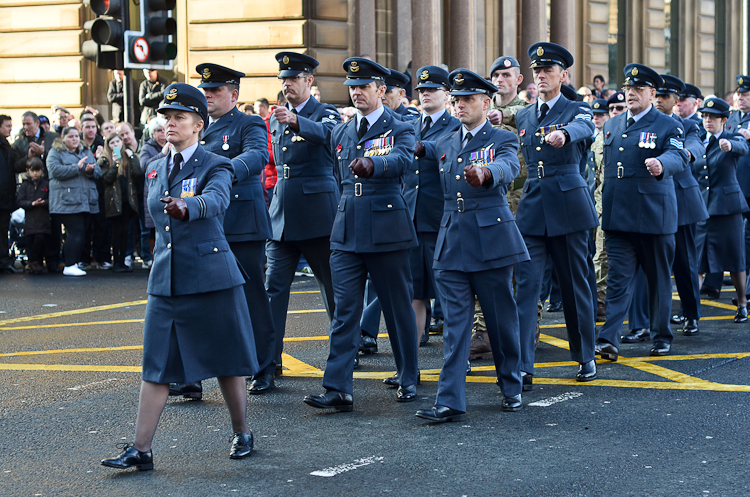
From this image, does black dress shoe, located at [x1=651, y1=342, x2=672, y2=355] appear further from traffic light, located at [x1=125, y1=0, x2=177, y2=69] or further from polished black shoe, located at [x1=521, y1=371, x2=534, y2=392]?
traffic light, located at [x1=125, y1=0, x2=177, y2=69]

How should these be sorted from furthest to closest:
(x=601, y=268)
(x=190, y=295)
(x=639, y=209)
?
(x=601, y=268), (x=639, y=209), (x=190, y=295)

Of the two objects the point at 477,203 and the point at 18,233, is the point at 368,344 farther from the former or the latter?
the point at 18,233

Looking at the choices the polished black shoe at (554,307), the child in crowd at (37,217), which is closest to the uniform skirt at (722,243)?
the polished black shoe at (554,307)

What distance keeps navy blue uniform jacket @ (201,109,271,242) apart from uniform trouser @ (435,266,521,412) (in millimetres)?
1234

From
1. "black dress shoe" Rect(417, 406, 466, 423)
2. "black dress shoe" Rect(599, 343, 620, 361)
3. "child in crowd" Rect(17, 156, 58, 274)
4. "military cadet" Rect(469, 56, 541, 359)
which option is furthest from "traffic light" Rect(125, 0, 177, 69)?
"black dress shoe" Rect(417, 406, 466, 423)

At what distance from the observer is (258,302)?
Result: 680 cm

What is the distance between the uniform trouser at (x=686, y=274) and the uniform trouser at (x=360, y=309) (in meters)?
3.25

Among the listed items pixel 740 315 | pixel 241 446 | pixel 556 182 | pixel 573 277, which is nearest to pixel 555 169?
pixel 556 182

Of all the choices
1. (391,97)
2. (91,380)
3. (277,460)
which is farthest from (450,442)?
(391,97)

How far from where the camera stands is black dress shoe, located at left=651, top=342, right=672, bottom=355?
313 inches

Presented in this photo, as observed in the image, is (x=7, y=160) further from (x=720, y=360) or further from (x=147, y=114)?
(x=720, y=360)

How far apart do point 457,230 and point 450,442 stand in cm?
126

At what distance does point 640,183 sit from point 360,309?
8.82 ft

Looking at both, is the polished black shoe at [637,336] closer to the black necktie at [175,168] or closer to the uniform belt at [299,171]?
the uniform belt at [299,171]
